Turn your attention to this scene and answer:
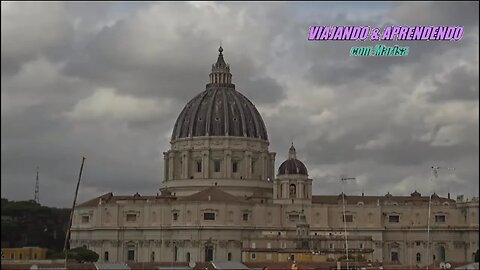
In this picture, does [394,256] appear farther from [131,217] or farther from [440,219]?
[131,217]

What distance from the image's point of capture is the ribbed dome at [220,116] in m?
122

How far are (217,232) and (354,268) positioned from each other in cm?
2639

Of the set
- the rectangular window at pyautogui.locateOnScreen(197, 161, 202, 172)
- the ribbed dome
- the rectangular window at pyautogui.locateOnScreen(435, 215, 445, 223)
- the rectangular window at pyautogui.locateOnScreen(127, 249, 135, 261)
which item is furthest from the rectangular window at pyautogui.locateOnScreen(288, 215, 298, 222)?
the rectangular window at pyautogui.locateOnScreen(127, 249, 135, 261)

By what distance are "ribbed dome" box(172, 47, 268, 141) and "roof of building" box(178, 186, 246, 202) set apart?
12.1m

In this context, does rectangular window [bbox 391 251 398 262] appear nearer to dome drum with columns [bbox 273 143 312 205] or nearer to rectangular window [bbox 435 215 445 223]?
rectangular window [bbox 435 215 445 223]

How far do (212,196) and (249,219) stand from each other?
16.3 ft

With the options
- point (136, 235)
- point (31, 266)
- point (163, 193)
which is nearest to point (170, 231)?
point (136, 235)

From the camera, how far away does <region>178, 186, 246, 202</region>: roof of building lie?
354 ft

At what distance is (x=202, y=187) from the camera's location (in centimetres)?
11800

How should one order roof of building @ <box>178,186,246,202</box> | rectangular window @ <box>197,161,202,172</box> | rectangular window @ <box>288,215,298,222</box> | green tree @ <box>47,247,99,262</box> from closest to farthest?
green tree @ <box>47,247,99,262</box>
roof of building @ <box>178,186,246,202</box>
rectangular window @ <box>288,215,298,222</box>
rectangular window @ <box>197,161,202,172</box>

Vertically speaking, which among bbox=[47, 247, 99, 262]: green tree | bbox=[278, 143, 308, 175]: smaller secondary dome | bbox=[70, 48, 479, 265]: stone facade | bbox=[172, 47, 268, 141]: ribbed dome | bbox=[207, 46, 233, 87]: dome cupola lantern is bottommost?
bbox=[47, 247, 99, 262]: green tree

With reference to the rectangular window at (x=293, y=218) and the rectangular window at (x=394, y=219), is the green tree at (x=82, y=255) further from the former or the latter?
the rectangular window at (x=394, y=219)

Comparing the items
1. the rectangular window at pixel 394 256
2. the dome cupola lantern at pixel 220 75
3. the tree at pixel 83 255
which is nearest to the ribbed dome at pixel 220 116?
the dome cupola lantern at pixel 220 75

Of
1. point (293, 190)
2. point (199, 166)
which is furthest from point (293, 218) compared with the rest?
point (199, 166)
